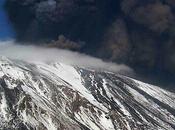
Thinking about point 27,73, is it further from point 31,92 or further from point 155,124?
point 155,124

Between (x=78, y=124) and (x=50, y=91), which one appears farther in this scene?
(x=50, y=91)

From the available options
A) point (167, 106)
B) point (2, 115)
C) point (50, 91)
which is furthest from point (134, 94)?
point (2, 115)

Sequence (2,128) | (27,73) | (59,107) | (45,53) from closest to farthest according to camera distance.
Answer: (2,128) < (59,107) < (27,73) < (45,53)

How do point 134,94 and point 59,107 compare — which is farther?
point 134,94

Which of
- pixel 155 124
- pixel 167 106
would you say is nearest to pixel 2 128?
pixel 155 124

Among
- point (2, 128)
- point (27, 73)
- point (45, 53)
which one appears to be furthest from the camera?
point (45, 53)

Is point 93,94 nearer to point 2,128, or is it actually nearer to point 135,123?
point 135,123
